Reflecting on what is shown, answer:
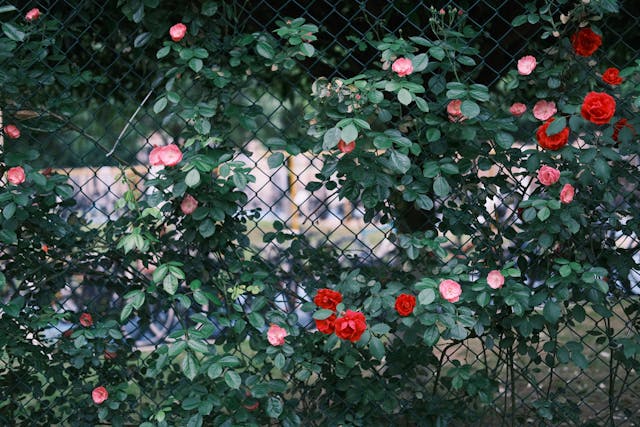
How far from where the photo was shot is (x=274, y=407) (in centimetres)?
213

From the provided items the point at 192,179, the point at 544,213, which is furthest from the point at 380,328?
the point at 192,179

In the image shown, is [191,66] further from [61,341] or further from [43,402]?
[43,402]

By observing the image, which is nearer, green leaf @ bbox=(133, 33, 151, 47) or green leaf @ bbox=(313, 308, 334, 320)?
green leaf @ bbox=(313, 308, 334, 320)

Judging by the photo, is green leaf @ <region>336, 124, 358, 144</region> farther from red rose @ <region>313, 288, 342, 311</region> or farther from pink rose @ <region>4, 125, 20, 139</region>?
pink rose @ <region>4, 125, 20, 139</region>

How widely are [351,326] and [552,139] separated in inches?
27.4

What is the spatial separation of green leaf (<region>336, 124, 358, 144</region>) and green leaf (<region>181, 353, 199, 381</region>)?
2.17ft

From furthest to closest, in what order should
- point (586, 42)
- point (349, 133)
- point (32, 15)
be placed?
point (32, 15) < point (586, 42) < point (349, 133)

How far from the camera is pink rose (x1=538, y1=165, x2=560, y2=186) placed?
2027mm

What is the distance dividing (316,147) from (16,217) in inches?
32.7

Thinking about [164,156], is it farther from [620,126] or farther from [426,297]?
[620,126]

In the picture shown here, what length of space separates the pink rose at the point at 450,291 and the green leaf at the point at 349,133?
0.44 meters

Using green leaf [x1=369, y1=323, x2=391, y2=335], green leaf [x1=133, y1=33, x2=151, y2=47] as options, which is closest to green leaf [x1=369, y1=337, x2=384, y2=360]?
green leaf [x1=369, y1=323, x2=391, y2=335]

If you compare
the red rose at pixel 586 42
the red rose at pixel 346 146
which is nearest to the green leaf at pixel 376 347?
the red rose at pixel 346 146

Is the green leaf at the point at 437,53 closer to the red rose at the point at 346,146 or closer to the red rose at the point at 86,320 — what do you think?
the red rose at the point at 346,146
